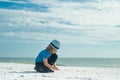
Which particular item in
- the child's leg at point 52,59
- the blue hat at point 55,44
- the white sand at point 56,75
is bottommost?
the white sand at point 56,75

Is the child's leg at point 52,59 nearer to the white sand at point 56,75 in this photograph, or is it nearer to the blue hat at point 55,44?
the blue hat at point 55,44

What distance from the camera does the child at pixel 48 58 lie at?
39.1ft

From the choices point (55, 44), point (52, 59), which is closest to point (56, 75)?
point (52, 59)

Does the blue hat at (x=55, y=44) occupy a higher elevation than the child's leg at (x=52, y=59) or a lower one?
higher

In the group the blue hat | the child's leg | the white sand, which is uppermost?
the blue hat

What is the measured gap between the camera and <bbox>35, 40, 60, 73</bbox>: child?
11.9m

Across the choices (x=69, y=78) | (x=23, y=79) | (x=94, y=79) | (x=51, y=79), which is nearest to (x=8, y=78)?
(x=23, y=79)

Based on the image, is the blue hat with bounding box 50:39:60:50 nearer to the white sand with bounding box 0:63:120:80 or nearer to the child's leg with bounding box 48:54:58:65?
the child's leg with bounding box 48:54:58:65

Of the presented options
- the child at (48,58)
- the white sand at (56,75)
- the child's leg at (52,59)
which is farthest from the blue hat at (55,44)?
the white sand at (56,75)

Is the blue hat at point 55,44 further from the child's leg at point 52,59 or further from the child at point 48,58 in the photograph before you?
the child's leg at point 52,59

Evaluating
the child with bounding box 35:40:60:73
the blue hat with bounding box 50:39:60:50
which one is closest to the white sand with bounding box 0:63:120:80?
the child with bounding box 35:40:60:73

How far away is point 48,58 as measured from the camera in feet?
39.6

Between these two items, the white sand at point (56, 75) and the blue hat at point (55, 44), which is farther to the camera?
the blue hat at point (55, 44)

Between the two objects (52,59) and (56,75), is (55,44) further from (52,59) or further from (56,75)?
(56,75)
